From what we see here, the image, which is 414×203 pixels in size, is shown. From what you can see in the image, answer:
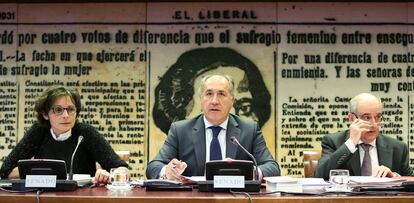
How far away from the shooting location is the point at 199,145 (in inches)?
145

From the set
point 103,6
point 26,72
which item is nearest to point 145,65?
point 103,6

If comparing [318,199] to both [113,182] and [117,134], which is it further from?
[117,134]

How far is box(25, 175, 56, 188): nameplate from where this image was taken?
2.63 m

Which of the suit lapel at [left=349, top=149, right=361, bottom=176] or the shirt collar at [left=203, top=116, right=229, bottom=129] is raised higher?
the shirt collar at [left=203, top=116, right=229, bottom=129]

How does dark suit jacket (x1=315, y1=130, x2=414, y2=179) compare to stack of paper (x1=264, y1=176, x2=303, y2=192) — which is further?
dark suit jacket (x1=315, y1=130, x2=414, y2=179)

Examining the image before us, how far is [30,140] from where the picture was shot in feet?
12.0

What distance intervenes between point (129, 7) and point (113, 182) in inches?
102

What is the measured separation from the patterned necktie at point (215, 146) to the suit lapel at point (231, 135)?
6 cm

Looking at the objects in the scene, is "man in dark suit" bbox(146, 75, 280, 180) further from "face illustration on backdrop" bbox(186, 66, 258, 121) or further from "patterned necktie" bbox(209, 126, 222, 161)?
"face illustration on backdrop" bbox(186, 66, 258, 121)

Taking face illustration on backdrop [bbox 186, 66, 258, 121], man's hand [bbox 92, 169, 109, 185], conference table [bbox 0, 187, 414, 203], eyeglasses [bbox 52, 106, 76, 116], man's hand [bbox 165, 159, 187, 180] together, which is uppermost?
face illustration on backdrop [bbox 186, 66, 258, 121]

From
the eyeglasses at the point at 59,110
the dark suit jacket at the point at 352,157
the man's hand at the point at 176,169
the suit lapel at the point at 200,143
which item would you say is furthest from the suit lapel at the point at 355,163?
the eyeglasses at the point at 59,110

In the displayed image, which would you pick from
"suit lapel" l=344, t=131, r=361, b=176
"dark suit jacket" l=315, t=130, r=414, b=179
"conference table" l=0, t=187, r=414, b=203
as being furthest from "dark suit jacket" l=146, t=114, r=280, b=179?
"conference table" l=0, t=187, r=414, b=203

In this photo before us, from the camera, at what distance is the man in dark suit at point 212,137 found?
3641mm

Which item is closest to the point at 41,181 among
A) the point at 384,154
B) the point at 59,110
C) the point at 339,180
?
the point at 59,110
